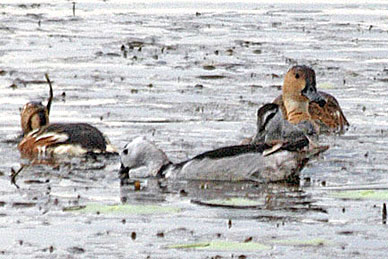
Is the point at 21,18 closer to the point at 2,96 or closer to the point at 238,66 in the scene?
the point at 238,66

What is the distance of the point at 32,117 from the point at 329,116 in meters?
3.60

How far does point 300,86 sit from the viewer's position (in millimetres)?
17969

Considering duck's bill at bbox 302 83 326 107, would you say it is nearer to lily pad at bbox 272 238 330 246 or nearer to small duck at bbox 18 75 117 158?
small duck at bbox 18 75 117 158

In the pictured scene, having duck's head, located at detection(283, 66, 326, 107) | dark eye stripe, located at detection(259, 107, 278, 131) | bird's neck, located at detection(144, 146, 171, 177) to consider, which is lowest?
bird's neck, located at detection(144, 146, 171, 177)

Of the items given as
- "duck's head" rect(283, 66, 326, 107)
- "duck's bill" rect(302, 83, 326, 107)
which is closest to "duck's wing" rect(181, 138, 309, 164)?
"duck's bill" rect(302, 83, 326, 107)

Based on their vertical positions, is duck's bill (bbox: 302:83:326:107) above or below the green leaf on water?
above

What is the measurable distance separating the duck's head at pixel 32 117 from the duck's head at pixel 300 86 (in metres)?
3.70

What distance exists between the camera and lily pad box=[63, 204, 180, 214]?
11.1 metres

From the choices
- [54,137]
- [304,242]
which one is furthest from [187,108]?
[304,242]

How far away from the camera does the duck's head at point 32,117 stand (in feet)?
50.9

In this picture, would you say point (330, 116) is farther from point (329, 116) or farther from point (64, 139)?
point (64, 139)

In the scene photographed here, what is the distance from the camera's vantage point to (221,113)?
17.2 meters

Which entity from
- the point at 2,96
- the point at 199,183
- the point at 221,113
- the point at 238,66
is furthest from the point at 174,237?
the point at 238,66

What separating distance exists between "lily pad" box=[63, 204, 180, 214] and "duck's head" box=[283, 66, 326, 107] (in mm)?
6911
